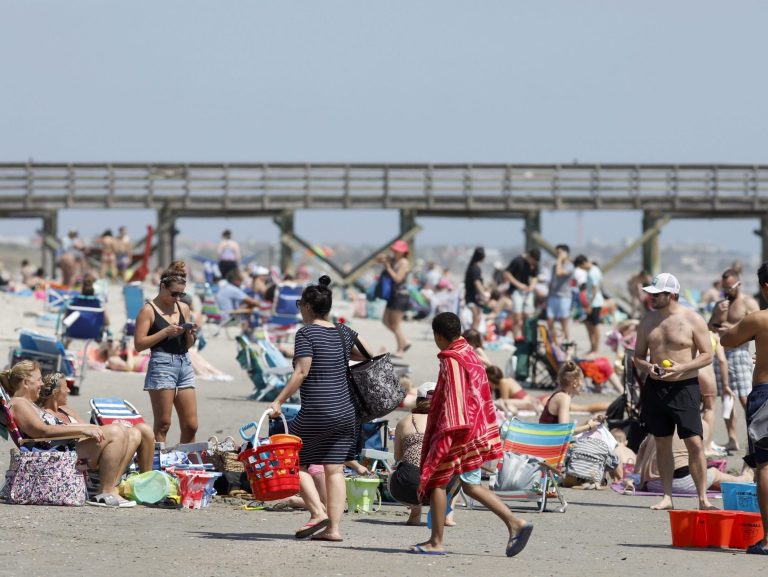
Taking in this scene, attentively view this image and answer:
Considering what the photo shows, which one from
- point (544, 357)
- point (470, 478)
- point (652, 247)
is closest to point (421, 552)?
point (470, 478)

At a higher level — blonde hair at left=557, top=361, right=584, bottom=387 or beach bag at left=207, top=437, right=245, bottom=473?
blonde hair at left=557, top=361, right=584, bottom=387

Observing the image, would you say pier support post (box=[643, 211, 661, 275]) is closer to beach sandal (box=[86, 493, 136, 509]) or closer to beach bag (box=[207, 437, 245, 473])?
beach bag (box=[207, 437, 245, 473])

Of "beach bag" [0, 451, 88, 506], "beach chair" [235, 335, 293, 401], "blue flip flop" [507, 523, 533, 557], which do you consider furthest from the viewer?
Result: "beach chair" [235, 335, 293, 401]

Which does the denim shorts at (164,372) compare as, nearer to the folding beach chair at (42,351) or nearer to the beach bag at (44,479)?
the beach bag at (44,479)

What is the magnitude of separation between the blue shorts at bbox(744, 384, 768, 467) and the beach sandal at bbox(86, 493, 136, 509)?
10.4 feet

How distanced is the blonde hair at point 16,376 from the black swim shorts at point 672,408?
10.8ft

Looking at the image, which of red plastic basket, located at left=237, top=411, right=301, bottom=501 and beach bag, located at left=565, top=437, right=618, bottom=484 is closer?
red plastic basket, located at left=237, top=411, right=301, bottom=501

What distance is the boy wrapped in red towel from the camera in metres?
6.73

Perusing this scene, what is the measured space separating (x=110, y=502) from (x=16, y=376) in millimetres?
809

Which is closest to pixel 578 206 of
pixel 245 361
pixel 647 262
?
pixel 647 262

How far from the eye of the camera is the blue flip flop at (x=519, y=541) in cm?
660

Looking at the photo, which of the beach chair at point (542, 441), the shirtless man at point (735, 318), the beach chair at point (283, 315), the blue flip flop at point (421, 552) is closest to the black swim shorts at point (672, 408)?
the beach chair at point (542, 441)

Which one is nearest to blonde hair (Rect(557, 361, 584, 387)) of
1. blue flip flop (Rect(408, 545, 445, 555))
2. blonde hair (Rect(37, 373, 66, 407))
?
blue flip flop (Rect(408, 545, 445, 555))

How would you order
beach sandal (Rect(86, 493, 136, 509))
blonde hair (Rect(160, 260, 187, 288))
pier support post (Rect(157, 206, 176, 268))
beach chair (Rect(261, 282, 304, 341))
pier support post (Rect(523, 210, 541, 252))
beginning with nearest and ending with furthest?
beach sandal (Rect(86, 493, 136, 509)) → blonde hair (Rect(160, 260, 187, 288)) → beach chair (Rect(261, 282, 304, 341)) → pier support post (Rect(157, 206, 176, 268)) → pier support post (Rect(523, 210, 541, 252))
